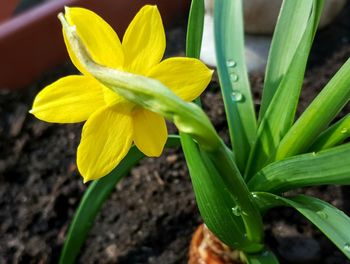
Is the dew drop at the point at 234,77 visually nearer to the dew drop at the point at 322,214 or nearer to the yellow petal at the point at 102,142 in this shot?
the dew drop at the point at 322,214

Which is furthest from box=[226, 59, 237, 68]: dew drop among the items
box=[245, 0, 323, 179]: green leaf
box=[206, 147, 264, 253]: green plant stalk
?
box=[206, 147, 264, 253]: green plant stalk

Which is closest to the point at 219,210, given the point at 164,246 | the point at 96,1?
→ the point at 164,246

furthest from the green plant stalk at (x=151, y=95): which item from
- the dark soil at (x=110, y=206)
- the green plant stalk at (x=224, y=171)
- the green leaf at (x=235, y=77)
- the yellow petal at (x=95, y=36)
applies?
the dark soil at (x=110, y=206)

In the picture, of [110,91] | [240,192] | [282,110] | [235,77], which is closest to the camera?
[110,91]

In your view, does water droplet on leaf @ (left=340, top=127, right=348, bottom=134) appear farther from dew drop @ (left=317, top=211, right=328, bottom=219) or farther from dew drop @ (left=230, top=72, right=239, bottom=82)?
dew drop @ (left=230, top=72, right=239, bottom=82)

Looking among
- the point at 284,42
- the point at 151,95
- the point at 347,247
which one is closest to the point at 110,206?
the point at 284,42

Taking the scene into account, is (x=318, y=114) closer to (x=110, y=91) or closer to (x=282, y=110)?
(x=282, y=110)

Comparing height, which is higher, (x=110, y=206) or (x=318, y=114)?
(x=318, y=114)
